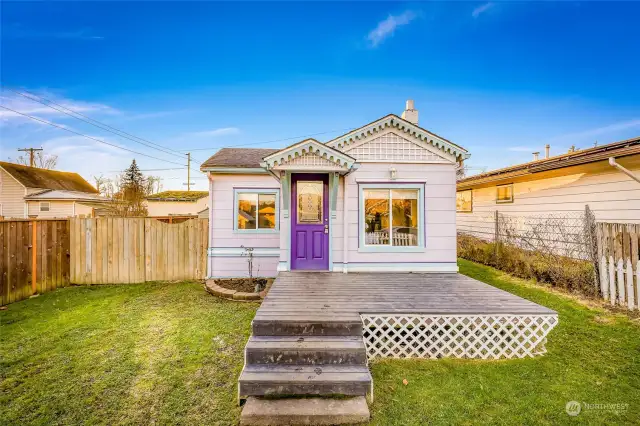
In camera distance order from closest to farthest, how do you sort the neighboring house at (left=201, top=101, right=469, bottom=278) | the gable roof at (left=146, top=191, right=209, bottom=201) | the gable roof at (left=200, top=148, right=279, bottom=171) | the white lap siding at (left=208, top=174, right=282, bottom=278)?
the neighboring house at (left=201, top=101, right=469, bottom=278)
the gable roof at (left=200, top=148, right=279, bottom=171)
the white lap siding at (left=208, top=174, right=282, bottom=278)
the gable roof at (left=146, top=191, right=209, bottom=201)

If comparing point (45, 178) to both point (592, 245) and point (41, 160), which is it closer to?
point (41, 160)

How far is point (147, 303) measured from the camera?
20.8 feet

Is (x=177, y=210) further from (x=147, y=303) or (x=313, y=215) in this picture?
(x=313, y=215)

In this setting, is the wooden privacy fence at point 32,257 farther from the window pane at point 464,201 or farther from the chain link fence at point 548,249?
the window pane at point 464,201

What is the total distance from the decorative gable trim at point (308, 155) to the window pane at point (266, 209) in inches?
99.6

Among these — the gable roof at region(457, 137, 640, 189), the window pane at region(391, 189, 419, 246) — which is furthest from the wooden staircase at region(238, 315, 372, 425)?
the gable roof at region(457, 137, 640, 189)

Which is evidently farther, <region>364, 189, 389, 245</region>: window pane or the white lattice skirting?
<region>364, 189, 389, 245</region>: window pane

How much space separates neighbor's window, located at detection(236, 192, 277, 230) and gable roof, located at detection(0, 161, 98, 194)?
2439 cm

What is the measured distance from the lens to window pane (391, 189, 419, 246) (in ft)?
22.8

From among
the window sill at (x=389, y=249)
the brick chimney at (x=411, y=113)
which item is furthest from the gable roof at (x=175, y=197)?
the brick chimney at (x=411, y=113)

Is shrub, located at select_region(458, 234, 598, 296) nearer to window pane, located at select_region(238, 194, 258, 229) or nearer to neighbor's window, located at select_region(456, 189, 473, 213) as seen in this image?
neighbor's window, located at select_region(456, 189, 473, 213)

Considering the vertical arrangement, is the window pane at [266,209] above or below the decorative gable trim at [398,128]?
below

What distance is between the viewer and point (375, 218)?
6926 mm

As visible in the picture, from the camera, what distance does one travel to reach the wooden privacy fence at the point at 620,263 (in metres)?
5.41
